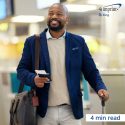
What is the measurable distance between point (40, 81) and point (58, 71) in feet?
0.67

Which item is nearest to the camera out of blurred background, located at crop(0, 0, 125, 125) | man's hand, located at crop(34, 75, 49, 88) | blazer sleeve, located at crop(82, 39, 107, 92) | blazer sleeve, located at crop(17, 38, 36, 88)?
man's hand, located at crop(34, 75, 49, 88)

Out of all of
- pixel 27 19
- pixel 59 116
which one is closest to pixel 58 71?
pixel 59 116

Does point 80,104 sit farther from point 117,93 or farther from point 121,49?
point 121,49

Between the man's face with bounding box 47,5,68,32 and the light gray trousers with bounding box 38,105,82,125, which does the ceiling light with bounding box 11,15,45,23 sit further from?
the light gray trousers with bounding box 38,105,82,125

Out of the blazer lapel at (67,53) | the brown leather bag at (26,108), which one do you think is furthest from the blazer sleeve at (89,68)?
the brown leather bag at (26,108)

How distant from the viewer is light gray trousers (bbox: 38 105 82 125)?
100 inches

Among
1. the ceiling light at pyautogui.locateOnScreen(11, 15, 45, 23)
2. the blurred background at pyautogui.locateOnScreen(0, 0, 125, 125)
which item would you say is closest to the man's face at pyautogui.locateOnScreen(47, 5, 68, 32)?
the blurred background at pyautogui.locateOnScreen(0, 0, 125, 125)

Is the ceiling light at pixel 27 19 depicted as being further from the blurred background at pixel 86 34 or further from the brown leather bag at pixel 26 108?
the brown leather bag at pixel 26 108

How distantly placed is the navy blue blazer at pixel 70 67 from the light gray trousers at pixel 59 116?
35 millimetres

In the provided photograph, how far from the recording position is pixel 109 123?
13.6 feet

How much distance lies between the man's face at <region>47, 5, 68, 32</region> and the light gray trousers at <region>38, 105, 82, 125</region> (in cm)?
55

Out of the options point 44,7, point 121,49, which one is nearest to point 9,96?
point 44,7

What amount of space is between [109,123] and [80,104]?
162 cm

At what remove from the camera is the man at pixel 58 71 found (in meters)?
2.54
